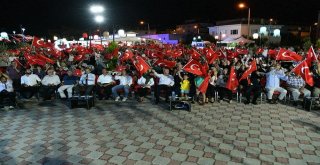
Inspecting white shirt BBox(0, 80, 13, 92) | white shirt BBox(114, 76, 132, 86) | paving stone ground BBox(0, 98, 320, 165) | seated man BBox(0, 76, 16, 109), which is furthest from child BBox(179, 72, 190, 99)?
white shirt BBox(0, 80, 13, 92)

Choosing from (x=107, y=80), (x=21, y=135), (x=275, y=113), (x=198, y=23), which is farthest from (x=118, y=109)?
(x=198, y=23)

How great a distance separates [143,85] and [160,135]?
4473 mm

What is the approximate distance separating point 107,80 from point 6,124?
4.34 metres

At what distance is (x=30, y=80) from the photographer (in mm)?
12320

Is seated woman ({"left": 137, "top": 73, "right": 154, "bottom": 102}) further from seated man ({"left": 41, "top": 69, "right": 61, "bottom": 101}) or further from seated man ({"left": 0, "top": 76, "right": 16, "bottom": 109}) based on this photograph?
seated man ({"left": 0, "top": 76, "right": 16, "bottom": 109})

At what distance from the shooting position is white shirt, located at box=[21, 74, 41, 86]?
12.3m

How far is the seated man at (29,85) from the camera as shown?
40.0 feet

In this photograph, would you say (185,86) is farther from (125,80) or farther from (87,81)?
(87,81)

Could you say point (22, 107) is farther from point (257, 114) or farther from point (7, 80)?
point (257, 114)

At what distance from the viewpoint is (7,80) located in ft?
37.3

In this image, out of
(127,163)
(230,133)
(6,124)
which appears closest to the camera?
(127,163)

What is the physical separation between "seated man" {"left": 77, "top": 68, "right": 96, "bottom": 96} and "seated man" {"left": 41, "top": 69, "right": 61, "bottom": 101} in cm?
107

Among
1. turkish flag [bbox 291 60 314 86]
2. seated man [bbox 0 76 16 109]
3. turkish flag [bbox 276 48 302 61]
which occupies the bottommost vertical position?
seated man [bbox 0 76 16 109]

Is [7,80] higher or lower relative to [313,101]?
higher
